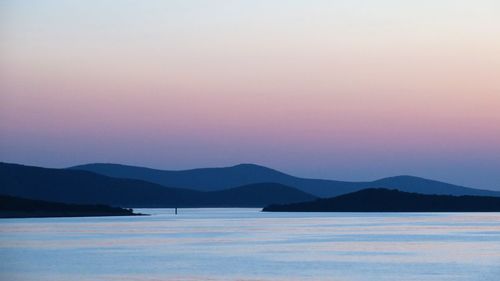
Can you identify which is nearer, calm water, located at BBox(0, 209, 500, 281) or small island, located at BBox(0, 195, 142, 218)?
calm water, located at BBox(0, 209, 500, 281)

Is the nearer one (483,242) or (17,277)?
(17,277)

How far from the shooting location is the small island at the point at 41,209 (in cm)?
11406

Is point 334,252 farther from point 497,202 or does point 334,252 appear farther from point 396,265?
A: point 497,202

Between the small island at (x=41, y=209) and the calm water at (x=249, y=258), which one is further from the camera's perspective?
the small island at (x=41, y=209)

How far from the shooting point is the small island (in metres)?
114

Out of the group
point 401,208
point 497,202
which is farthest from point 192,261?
point 497,202

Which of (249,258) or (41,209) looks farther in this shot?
(41,209)

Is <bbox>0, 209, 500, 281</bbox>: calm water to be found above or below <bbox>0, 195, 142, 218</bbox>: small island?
below

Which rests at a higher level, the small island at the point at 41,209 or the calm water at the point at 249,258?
the small island at the point at 41,209

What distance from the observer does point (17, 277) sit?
124 feet

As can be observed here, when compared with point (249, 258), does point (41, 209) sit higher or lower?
higher

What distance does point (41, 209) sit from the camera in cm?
12012

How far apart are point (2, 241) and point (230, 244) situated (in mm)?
13647

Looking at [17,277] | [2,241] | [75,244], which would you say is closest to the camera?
[17,277]
